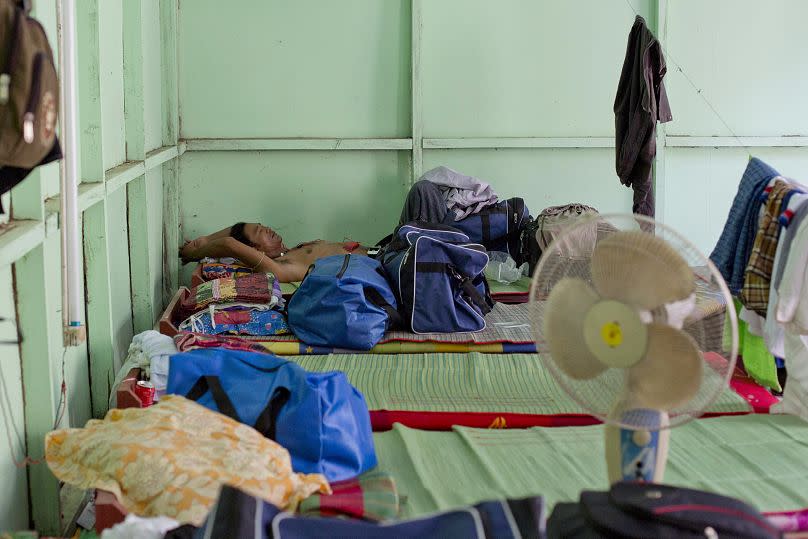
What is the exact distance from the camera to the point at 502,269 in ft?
18.5

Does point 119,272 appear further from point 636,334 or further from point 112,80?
point 636,334

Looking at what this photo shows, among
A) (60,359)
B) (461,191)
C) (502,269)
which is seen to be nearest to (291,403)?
(60,359)

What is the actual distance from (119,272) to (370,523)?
281 centimetres

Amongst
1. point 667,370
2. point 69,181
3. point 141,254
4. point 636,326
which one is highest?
point 69,181

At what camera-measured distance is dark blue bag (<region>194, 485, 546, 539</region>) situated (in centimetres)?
195

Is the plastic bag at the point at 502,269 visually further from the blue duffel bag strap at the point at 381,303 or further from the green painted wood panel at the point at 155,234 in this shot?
the green painted wood panel at the point at 155,234

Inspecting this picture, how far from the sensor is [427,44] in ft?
21.0

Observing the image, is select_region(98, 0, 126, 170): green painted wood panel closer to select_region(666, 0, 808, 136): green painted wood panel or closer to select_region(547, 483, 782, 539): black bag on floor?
select_region(547, 483, 782, 539): black bag on floor

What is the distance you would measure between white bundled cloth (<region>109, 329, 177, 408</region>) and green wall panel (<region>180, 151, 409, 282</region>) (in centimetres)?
267

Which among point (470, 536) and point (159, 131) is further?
point (159, 131)

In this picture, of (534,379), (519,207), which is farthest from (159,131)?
(534,379)

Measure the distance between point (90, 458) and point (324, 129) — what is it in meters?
4.21

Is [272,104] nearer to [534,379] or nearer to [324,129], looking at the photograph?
[324,129]

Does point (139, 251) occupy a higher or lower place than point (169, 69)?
lower
